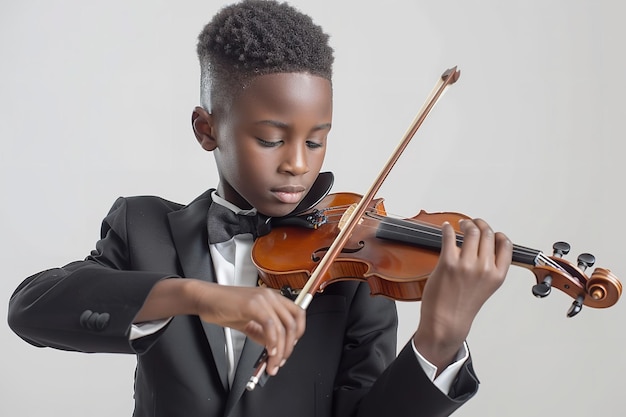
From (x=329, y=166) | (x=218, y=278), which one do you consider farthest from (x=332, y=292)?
(x=329, y=166)

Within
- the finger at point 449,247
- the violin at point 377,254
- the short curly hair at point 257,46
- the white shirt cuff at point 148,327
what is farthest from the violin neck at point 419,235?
the white shirt cuff at point 148,327

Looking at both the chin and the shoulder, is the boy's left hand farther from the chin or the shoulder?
the shoulder

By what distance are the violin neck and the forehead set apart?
0.59ft

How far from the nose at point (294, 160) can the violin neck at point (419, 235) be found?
0.50ft

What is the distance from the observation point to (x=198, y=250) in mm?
1271

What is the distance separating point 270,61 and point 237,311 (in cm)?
38

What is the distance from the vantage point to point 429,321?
40.8 inches

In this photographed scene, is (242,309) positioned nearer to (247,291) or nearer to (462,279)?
(247,291)

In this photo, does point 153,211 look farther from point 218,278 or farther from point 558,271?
point 558,271

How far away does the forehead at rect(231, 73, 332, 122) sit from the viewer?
3.78 ft

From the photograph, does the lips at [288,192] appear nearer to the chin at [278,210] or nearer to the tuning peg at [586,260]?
the chin at [278,210]

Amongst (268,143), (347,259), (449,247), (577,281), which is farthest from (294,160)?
(577,281)

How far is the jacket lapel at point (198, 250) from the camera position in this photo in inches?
47.5

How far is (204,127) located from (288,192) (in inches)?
7.0
